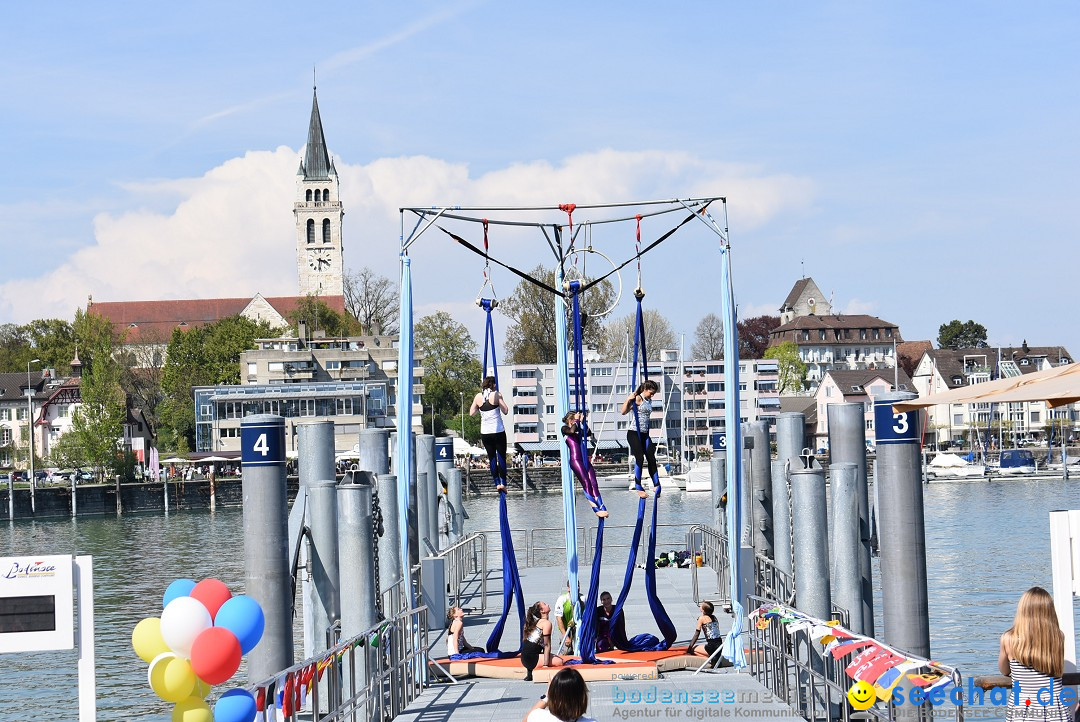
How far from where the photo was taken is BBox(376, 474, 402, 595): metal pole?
1808cm

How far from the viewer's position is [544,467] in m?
114

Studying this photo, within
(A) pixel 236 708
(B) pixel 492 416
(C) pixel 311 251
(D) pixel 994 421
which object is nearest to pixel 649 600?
(B) pixel 492 416

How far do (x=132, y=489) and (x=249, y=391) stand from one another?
73.1 feet

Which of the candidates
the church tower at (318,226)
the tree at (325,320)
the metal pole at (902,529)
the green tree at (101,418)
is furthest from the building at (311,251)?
the metal pole at (902,529)

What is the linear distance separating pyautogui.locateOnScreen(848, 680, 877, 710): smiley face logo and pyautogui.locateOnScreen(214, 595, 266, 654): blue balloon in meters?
4.58

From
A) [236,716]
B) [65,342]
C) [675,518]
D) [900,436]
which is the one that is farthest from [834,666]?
[65,342]

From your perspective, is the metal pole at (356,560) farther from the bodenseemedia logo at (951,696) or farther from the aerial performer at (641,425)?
the bodenseemedia logo at (951,696)

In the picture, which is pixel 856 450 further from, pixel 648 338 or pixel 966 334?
pixel 966 334

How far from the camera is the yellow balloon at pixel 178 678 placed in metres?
10.2

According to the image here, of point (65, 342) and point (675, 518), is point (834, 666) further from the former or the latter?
point (65, 342)

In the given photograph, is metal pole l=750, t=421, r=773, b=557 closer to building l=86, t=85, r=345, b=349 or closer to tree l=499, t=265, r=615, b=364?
tree l=499, t=265, r=615, b=364

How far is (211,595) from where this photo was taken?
10.7 meters

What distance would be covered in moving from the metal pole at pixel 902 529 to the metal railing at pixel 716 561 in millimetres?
7986

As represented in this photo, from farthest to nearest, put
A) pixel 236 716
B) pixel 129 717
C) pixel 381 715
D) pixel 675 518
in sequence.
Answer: pixel 675 518, pixel 129 717, pixel 381 715, pixel 236 716
